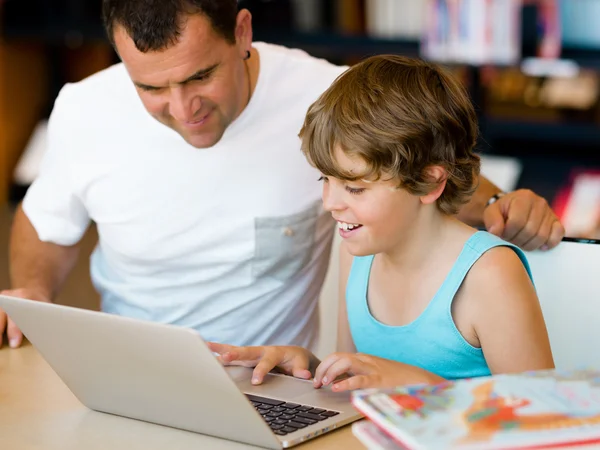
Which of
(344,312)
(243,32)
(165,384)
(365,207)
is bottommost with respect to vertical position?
(344,312)

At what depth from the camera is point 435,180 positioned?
4.50 ft

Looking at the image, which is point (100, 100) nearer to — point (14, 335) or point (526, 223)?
point (14, 335)

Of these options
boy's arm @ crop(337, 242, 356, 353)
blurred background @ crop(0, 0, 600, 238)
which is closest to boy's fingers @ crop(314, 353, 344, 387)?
boy's arm @ crop(337, 242, 356, 353)

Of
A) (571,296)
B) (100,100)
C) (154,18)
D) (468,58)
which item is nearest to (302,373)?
(571,296)

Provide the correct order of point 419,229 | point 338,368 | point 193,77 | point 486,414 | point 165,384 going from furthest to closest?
point 193,77, point 419,229, point 338,368, point 165,384, point 486,414

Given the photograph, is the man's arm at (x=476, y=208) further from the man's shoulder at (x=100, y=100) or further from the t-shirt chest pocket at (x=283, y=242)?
the man's shoulder at (x=100, y=100)

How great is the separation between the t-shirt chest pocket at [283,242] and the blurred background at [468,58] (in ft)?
3.45

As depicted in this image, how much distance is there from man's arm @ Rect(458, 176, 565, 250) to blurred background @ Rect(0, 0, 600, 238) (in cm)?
113

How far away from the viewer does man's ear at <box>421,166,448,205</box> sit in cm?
136

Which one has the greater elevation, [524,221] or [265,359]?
[524,221]

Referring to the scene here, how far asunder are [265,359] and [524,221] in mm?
460

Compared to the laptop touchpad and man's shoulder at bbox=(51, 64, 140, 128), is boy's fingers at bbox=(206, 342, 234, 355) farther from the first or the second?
man's shoulder at bbox=(51, 64, 140, 128)

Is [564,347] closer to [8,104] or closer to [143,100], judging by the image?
[143,100]

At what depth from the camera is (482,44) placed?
340 cm
